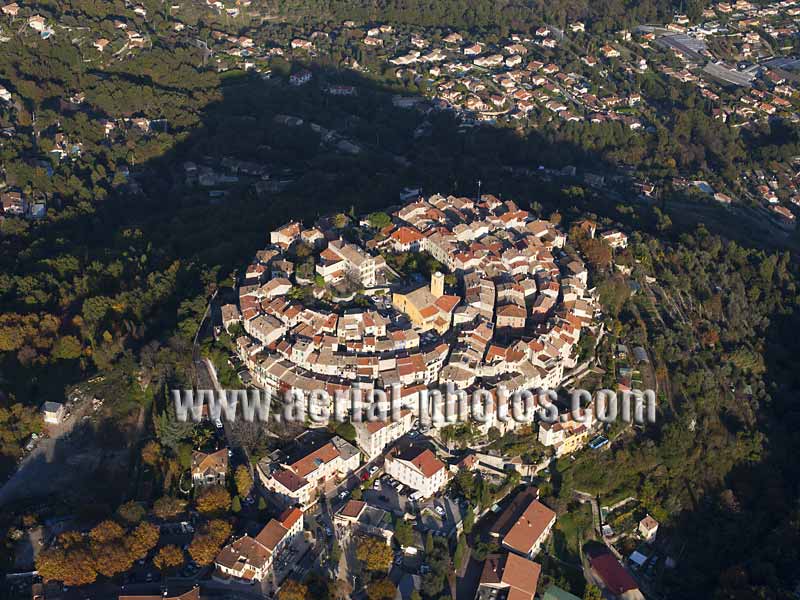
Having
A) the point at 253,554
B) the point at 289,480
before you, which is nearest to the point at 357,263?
the point at 289,480

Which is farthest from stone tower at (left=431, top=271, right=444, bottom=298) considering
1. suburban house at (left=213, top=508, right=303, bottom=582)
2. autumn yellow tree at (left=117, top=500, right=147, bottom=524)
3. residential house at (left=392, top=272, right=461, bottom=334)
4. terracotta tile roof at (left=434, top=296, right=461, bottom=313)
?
autumn yellow tree at (left=117, top=500, right=147, bottom=524)

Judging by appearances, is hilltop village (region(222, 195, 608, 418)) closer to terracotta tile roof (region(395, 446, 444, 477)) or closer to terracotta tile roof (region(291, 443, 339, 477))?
terracotta tile roof (region(395, 446, 444, 477))

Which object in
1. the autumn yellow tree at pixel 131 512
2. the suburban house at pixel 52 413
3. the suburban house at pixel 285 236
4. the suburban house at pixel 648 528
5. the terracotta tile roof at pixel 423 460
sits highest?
the suburban house at pixel 285 236

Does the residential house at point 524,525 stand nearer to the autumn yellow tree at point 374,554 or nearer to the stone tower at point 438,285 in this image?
the autumn yellow tree at point 374,554

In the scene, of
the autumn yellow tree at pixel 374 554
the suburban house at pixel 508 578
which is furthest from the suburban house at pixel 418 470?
the suburban house at pixel 508 578

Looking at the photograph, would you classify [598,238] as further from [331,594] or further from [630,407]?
[331,594]

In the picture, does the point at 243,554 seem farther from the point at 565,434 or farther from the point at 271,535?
the point at 565,434

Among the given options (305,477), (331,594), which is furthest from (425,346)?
(331,594)
